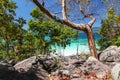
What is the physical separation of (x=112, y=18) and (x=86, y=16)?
27.1 ft

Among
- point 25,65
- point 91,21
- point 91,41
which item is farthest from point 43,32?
point 25,65

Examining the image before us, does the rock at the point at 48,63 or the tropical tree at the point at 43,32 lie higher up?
the tropical tree at the point at 43,32

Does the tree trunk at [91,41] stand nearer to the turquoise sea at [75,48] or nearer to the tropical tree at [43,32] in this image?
the turquoise sea at [75,48]

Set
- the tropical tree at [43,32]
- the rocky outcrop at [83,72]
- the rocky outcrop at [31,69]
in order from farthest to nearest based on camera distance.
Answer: the tropical tree at [43,32], the rocky outcrop at [83,72], the rocky outcrop at [31,69]

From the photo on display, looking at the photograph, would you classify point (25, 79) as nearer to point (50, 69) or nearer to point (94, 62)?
point (50, 69)

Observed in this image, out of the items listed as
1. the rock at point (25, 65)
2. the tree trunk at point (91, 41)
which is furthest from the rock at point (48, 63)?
the tree trunk at point (91, 41)

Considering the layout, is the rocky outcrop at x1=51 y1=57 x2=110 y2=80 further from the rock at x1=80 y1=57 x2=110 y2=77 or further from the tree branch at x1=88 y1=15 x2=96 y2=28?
the tree branch at x1=88 y1=15 x2=96 y2=28

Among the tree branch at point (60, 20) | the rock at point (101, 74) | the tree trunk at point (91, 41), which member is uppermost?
the tree branch at point (60, 20)

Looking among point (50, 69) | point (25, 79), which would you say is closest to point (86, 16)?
point (50, 69)

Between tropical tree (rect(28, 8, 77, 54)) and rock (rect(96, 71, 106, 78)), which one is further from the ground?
tropical tree (rect(28, 8, 77, 54))

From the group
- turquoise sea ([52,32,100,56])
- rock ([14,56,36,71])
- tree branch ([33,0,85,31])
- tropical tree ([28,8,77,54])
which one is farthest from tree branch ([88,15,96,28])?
tropical tree ([28,8,77,54])

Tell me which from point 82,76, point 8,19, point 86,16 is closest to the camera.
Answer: point 82,76

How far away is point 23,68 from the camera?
9.49 metres

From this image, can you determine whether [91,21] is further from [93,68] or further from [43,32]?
[43,32]
